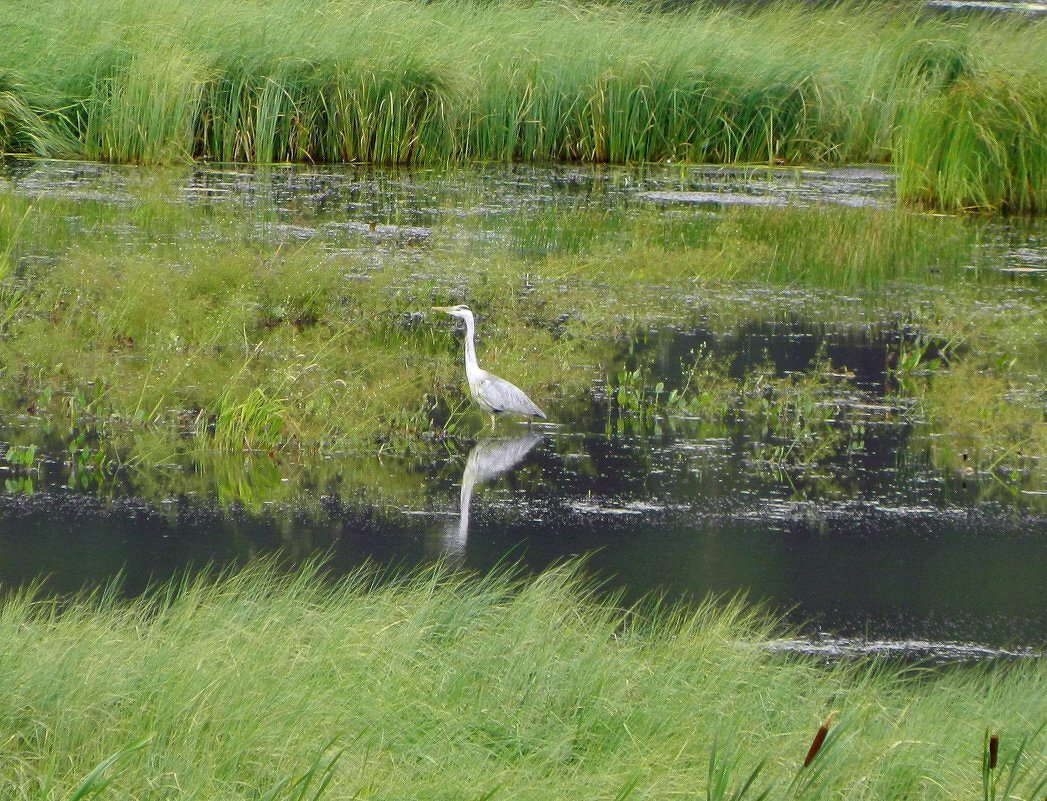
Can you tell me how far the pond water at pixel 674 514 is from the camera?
451 centimetres

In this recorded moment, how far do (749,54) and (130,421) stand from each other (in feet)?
30.0

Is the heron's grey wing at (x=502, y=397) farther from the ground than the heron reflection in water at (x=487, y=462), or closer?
farther from the ground

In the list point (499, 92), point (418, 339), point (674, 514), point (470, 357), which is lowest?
point (674, 514)

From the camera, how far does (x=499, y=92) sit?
42.3ft

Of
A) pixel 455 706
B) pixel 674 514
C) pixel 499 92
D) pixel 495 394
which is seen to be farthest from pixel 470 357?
pixel 499 92

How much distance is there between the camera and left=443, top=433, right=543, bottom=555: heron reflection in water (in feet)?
16.8

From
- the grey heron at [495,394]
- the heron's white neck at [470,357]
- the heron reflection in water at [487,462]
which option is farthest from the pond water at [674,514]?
the heron's white neck at [470,357]

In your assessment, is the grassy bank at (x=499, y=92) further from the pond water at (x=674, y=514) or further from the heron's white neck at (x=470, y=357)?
the heron's white neck at (x=470, y=357)

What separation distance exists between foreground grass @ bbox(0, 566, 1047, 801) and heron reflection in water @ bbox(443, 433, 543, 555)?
1.08 metres

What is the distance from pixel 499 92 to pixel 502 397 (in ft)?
24.0

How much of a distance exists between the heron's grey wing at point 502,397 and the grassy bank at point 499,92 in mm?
6261

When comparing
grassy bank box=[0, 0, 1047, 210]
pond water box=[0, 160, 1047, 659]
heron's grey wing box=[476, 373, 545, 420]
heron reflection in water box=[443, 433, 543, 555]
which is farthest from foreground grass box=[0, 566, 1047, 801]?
grassy bank box=[0, 0, 1047, 210]

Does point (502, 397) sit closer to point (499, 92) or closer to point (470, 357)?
point (470, 357)

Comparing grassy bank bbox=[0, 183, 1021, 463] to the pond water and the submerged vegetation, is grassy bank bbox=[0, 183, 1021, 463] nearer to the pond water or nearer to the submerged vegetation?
the submerged vegetation
